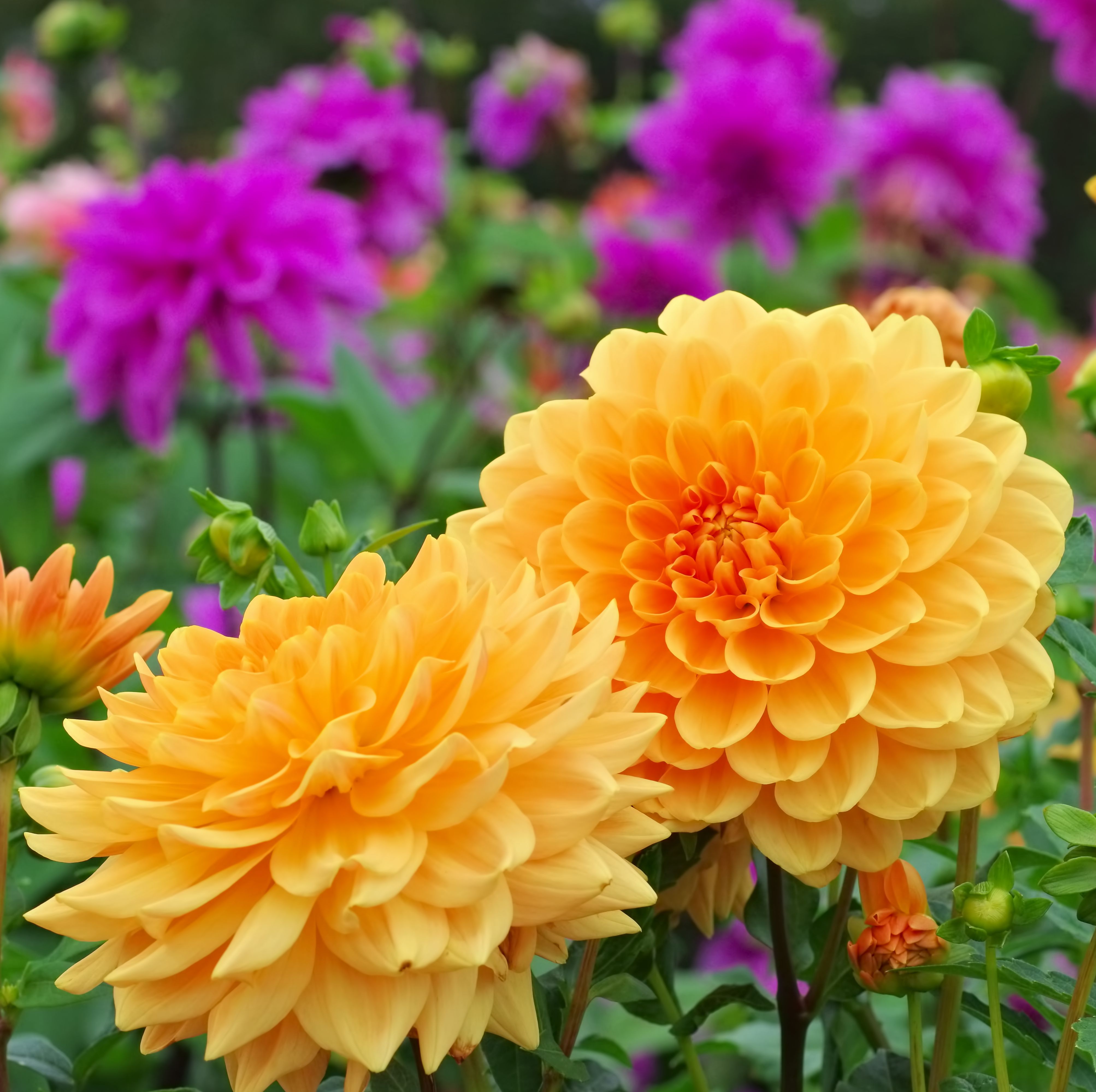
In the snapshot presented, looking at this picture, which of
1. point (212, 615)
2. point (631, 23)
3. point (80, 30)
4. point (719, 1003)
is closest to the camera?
point (719, 1003)

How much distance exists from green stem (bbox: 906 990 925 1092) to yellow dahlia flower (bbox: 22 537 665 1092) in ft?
0.28

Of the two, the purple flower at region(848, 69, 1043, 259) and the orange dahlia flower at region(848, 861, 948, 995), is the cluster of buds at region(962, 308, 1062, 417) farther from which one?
the purple flower at region(848, 69, 1043, 259)


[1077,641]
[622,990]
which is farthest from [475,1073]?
[1077,641]

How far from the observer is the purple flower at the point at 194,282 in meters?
0.85

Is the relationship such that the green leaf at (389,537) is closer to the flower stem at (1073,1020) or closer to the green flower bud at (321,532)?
the green flower bud at (321,532)

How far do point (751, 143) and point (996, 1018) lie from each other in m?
1.28

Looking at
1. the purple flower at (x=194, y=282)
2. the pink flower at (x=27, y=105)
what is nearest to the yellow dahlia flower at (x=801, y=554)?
the purple flower at (x=194, y=282)

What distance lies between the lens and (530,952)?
0.90ft

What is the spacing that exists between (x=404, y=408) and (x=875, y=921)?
49.1 inches

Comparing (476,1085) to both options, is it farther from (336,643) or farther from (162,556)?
(162,556)

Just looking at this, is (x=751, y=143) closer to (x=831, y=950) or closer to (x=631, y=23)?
(x=631, y=23)

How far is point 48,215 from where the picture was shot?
1573 mm

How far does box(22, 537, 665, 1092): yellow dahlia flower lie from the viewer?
256 millimetres

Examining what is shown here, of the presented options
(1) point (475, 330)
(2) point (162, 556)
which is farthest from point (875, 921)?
(1) point (475, 330)
